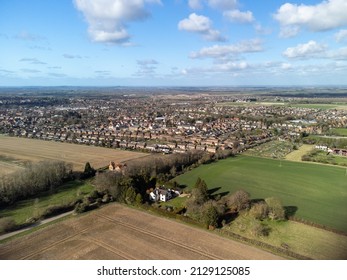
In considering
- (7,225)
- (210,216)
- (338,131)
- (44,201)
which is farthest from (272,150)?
(7,225)

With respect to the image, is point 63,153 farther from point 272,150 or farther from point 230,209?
point 272,150

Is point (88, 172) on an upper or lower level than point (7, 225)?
upper

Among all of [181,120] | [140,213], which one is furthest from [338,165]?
[181,120]

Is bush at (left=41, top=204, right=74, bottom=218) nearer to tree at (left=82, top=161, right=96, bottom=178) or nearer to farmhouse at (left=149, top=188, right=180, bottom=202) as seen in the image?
farmhouse at (left=149, top=188, right=180, bottom=202)

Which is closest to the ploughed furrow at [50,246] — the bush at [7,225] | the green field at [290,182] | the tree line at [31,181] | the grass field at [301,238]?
the bush at [7,225]

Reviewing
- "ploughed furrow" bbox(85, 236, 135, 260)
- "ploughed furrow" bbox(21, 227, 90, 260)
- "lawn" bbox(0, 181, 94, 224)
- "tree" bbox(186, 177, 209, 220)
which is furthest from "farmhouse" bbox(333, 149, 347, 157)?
"ploughed furrow" bbox(21, 227, 90, 260)

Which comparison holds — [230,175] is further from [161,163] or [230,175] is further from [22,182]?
[22,182]

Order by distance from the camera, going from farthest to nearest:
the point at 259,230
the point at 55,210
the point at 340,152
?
1. the point at 340,152
2. the point at 55,210
3. the point at 259,230

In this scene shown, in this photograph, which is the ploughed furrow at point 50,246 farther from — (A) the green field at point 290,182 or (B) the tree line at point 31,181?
(A) the green field at point 290,182
